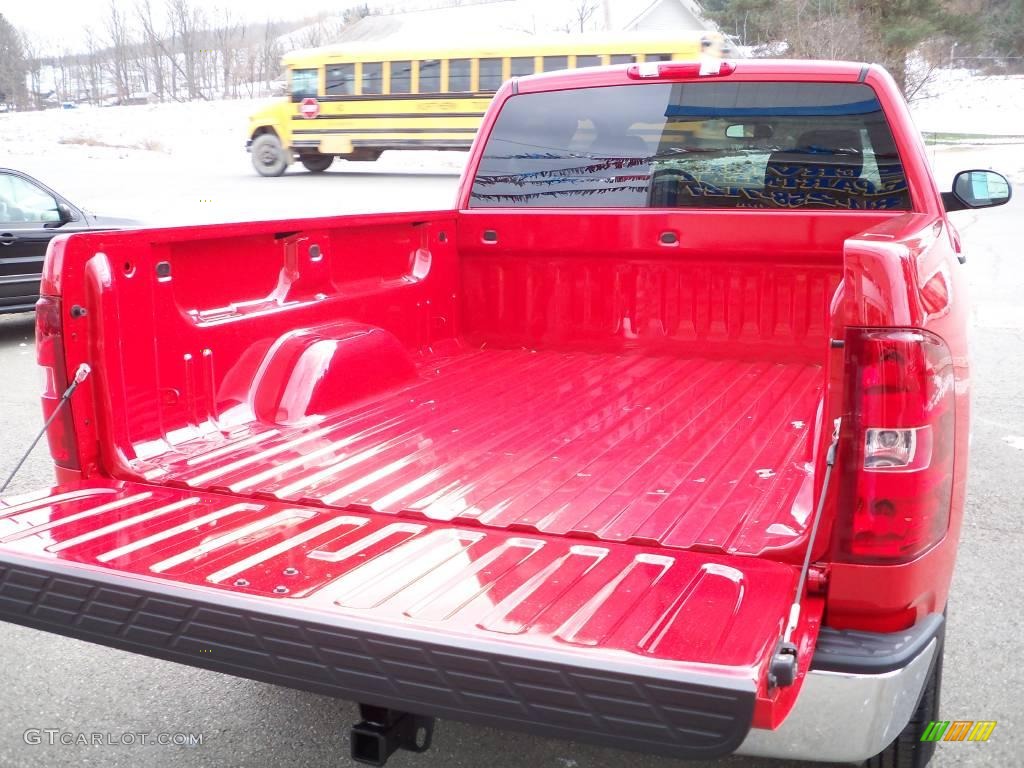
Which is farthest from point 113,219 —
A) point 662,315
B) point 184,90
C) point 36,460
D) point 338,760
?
point 184,90

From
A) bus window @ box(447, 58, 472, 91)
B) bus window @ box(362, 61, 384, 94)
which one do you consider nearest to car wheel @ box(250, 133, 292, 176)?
bus window @ box(362, 61, 384, 94)

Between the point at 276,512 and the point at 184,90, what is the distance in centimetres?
7635

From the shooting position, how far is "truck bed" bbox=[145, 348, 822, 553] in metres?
2.59

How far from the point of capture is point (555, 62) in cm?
2541

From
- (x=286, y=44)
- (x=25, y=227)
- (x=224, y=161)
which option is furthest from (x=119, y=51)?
(x=25, y=227)

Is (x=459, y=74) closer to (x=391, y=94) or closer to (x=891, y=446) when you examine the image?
(x=391, y=94)

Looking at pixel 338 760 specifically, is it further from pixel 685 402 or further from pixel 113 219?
pixel 113 219

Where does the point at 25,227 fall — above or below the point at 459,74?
below

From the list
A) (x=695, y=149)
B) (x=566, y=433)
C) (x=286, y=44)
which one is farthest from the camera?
(x=286, y=44)

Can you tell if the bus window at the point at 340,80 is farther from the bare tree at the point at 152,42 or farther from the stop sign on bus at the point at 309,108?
the bare tree at the point at 152,42

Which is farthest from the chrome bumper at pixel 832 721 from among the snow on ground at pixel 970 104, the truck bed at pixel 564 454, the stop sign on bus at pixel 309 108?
the snow on ground at pixel 970 104

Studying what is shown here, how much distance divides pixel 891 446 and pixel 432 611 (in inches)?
37.8

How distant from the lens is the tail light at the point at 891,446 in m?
2.03

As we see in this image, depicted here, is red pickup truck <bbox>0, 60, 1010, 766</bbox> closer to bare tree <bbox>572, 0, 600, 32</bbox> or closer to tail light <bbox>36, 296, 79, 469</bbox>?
tail light <bbox>36, 296, 79, 469</bbox>
